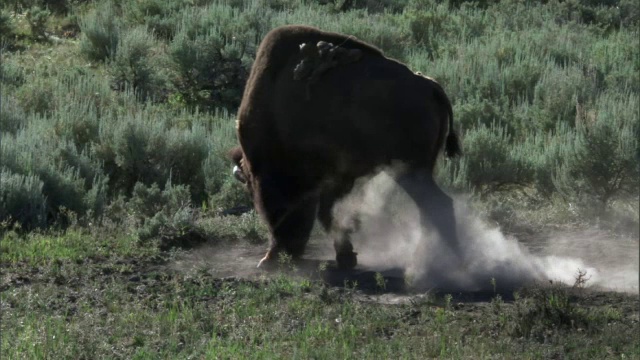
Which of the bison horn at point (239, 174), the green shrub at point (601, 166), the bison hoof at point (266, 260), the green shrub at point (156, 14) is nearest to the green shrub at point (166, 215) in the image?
the bison horn at point (239, 174)

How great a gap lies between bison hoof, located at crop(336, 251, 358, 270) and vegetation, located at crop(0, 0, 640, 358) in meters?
0.82

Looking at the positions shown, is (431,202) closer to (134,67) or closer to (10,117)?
(10,117)

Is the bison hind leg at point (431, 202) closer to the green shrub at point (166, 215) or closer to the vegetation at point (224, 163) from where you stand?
the vegetation at point (224, 163)

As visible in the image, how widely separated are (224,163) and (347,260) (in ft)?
13.2

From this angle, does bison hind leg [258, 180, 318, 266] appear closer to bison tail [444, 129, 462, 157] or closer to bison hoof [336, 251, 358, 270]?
bison hoof [336, 251, 358, 270]

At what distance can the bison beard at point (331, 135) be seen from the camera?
324 inches

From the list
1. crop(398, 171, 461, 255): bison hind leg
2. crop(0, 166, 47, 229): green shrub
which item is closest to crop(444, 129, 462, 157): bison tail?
crop(398, 171, 461, 255): bison hind leg

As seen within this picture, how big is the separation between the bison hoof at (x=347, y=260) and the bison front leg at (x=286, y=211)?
0.32 metres

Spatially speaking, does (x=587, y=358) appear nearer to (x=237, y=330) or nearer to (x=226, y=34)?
(x=237, y=330)

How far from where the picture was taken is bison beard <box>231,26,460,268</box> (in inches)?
324

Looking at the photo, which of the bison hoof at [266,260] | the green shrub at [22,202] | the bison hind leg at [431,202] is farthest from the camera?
the green shrub at [22,202]

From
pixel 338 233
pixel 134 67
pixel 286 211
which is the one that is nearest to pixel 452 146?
pixel 338 233

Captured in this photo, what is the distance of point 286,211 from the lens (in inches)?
349

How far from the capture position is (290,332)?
7043mm
